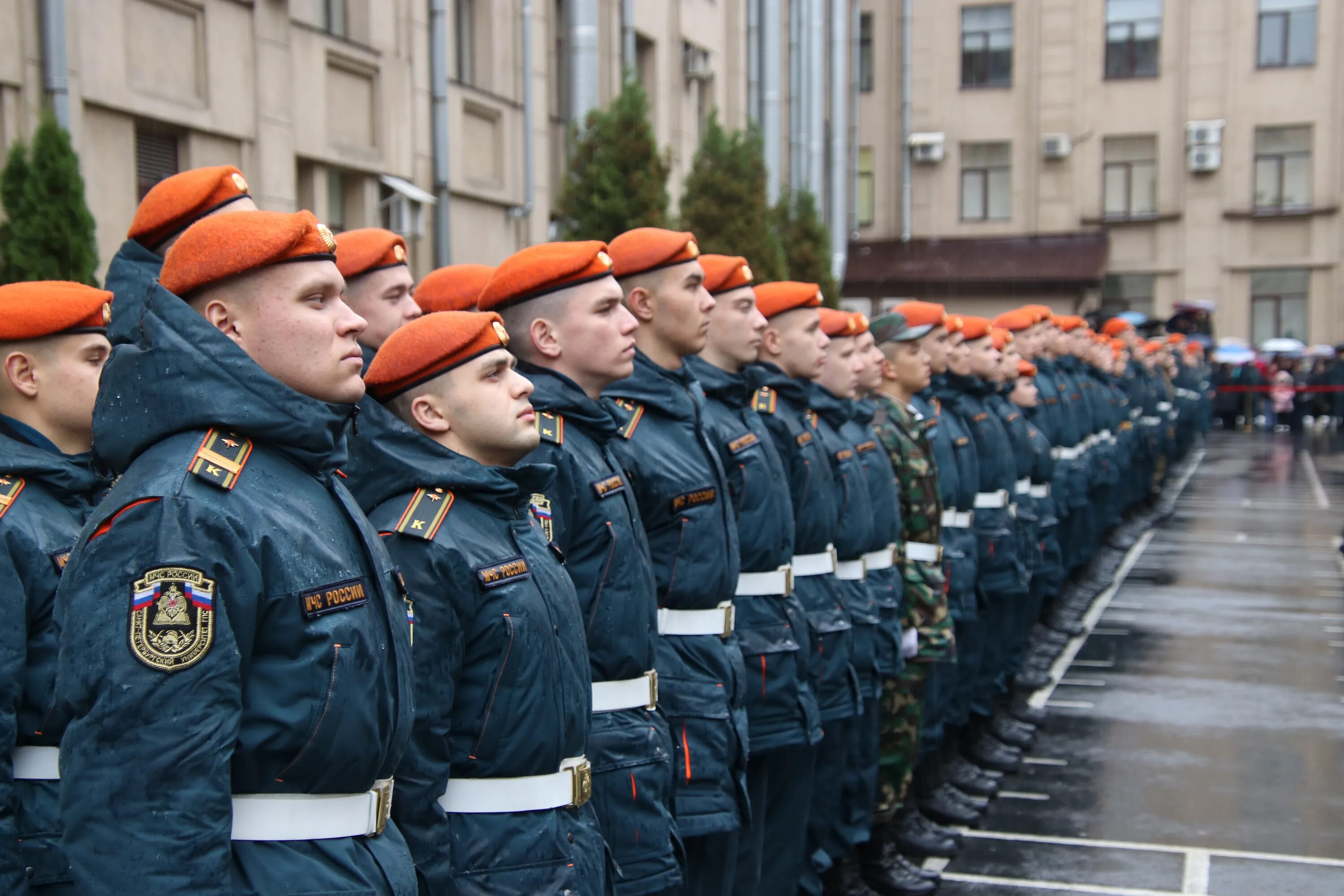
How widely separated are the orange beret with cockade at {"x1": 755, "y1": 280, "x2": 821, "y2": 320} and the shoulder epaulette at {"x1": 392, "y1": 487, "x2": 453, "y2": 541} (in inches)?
118

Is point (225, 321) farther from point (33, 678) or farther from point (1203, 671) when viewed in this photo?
point (1203, 671)

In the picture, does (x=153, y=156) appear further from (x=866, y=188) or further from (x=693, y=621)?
(x=866, y=188)

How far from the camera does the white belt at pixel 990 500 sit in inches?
353

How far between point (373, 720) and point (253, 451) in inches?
18.5

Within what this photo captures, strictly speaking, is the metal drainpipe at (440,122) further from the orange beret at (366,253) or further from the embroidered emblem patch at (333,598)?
the embroidered emblem patch at (333,598)

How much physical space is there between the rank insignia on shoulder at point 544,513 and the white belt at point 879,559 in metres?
2.70

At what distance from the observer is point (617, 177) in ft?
48.0

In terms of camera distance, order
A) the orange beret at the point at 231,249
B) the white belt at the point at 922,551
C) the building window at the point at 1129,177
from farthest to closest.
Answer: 1. the building window at the point at 1129,177
2. the white belt at the point at 922,551
3. the orange beret at the point at 231,249

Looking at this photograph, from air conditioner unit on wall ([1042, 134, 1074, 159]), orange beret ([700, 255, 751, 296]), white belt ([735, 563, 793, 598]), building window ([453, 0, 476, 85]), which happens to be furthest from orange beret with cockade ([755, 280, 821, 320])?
air conditioner unit on wall ([1042, 134, 1074, 159])

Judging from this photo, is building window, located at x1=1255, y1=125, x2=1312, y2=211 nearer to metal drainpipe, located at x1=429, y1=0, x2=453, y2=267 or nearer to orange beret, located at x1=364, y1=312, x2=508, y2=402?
metal drainpipe, located at x1=429, y1=0, x2=453, y2=267

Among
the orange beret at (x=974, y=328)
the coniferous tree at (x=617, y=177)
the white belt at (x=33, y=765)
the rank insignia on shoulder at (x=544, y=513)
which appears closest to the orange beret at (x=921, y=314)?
the orange beret at (x=974, y=328)

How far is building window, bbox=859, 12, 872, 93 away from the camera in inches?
1565

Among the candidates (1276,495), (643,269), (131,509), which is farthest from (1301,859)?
(1276,495)

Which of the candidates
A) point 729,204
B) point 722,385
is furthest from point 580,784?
point 729,204
